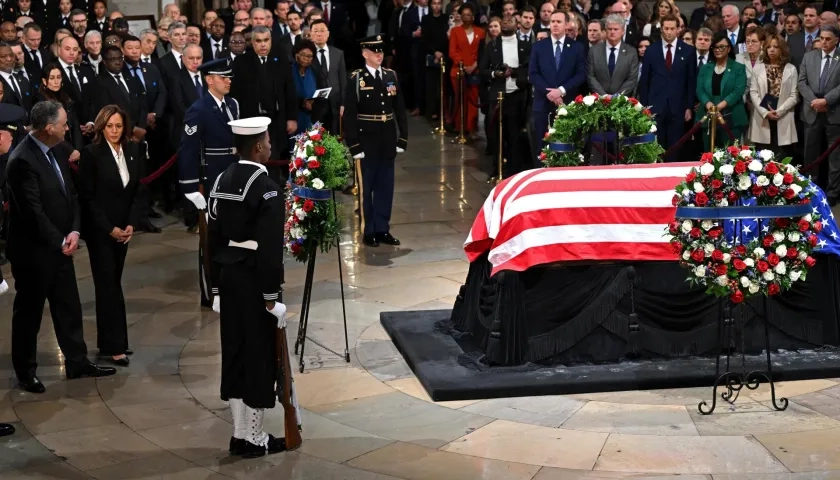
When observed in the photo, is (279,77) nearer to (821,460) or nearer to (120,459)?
(120,459)

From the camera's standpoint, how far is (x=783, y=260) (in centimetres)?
711

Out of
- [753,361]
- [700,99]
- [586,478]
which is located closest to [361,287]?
[753,361]

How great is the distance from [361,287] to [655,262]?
2.80 m

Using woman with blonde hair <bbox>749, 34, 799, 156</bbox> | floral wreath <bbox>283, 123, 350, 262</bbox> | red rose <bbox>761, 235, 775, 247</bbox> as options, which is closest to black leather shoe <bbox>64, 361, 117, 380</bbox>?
floral wreath <bbox>283, 123, 350, 262</bbox>

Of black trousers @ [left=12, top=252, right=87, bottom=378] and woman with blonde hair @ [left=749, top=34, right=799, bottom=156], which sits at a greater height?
woman with blonde hair @ [left=749, top=34, right=799, bottom=156]

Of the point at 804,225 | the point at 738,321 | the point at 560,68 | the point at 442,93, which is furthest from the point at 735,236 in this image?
the point at 442,93

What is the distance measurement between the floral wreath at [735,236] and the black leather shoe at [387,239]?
14.8 feet

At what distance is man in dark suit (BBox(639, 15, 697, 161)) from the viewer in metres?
13.1

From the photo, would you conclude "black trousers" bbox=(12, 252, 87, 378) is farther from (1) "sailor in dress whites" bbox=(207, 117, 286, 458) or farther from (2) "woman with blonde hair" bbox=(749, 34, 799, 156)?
(2) "woman with blonde hair" bbox=(749, 34, 799, 156)

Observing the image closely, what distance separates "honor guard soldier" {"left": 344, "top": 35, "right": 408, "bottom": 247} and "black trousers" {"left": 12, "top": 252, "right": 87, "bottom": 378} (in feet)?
13.1

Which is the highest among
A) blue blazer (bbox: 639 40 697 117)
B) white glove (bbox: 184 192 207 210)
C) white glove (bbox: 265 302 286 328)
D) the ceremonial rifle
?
blue blazer (bbox: 639 40 697 117)

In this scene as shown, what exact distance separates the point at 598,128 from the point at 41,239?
4048 millimetres

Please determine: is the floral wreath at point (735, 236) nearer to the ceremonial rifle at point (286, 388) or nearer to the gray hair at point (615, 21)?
the ceremonial rifle at point (286, 388)

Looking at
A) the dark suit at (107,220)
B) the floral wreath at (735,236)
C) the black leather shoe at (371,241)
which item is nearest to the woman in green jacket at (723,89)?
the black leather shoe at (371,241)
